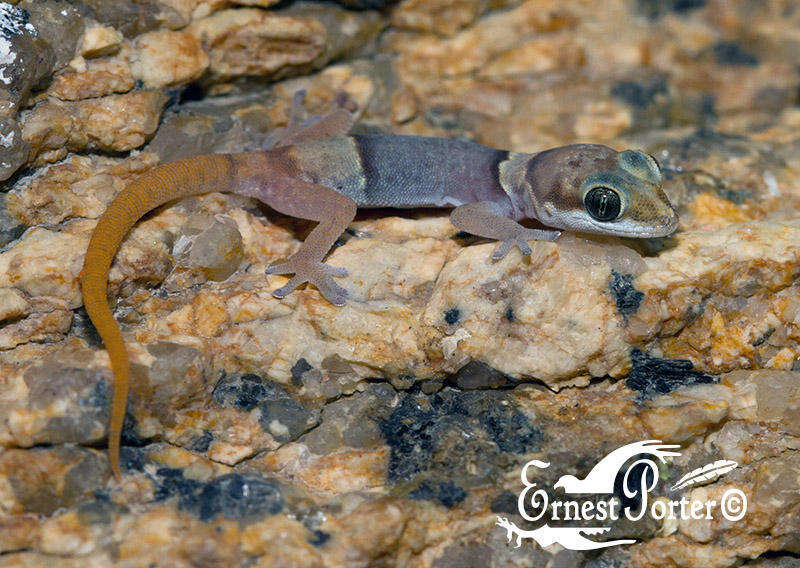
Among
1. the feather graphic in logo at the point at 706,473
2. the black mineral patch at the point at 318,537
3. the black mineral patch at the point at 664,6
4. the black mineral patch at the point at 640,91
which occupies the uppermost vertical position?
the black mineral patch at the point at 664,6

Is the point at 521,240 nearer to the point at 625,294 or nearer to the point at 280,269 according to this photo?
the point at 625,294

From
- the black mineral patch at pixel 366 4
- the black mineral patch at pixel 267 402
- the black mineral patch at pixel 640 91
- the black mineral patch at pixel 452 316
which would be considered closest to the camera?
the black mineral patch at pixel 267 402

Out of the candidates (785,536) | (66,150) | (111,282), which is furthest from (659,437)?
(66,150)

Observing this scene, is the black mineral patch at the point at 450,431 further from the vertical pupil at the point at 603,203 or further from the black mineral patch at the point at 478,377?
the vertical pupil at the point at 603,203

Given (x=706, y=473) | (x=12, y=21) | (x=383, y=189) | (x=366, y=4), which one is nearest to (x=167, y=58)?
(x=12, y=21)

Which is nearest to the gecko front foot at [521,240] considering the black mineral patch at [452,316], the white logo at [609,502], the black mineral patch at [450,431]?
the black mineral patch at [452,316]
